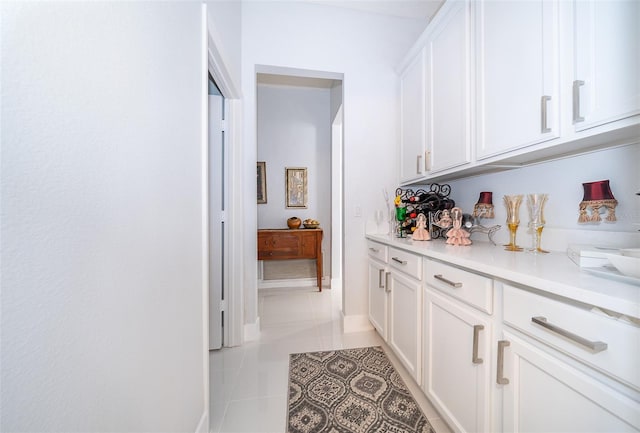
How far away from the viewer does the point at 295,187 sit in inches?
144

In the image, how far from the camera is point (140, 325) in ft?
2.26

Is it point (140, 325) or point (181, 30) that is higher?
point (181, 30)

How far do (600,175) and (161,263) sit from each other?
1773 millimetres

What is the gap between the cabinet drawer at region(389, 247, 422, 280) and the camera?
1338mm

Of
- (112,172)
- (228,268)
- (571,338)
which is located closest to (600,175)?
(571,338)

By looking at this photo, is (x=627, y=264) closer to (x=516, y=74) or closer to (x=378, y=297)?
(x=516, y=74)

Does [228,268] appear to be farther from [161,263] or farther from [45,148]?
[45,148]

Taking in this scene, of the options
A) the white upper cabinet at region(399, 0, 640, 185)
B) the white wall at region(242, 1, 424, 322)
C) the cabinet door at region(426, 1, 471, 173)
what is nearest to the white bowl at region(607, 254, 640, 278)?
the white upper cabinet at region(399, 0, 640, 185)

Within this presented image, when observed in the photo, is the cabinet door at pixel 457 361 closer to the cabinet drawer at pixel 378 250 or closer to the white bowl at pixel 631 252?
the white bowl at pixel 631 252

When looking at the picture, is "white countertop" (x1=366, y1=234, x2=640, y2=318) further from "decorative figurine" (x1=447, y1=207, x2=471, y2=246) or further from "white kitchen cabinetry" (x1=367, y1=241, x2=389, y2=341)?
"white kitchen cabinetry" (x1=367, y1=241, x2=389, y2=341)

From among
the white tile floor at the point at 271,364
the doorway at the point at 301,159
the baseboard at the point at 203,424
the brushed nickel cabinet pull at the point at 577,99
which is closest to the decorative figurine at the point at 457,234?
the brushed nickel cabinet pull at the point at 577,99

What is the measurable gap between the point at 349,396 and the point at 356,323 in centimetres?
80

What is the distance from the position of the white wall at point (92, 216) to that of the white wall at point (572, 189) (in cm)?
167

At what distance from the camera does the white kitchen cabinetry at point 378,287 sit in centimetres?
178
